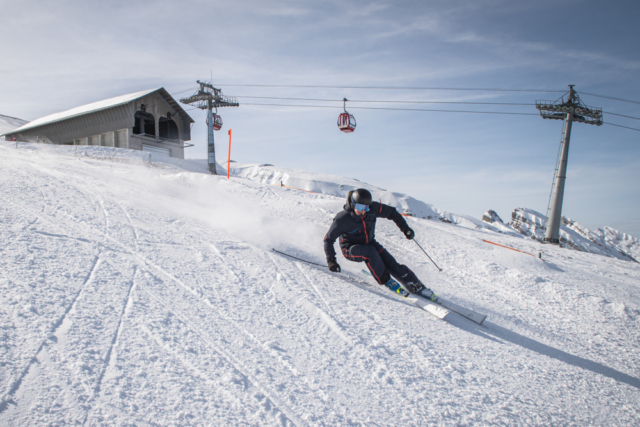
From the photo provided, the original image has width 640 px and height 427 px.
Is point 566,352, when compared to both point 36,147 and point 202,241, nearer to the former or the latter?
point 202,241

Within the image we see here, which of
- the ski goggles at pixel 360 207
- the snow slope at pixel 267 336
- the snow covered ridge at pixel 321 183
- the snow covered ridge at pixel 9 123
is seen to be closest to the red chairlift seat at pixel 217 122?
the snow covered ridge at pixel 321 183

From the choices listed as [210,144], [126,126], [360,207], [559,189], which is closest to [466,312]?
[360,207]

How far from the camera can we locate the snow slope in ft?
7.57

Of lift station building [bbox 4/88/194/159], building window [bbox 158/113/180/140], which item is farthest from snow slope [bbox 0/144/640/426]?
building window [bbox 158/113/180/140]

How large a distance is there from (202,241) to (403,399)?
4.32 metres

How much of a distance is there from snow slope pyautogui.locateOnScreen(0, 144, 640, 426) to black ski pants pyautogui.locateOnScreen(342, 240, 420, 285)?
0.29 meters

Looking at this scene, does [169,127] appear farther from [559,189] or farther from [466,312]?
[466,312]

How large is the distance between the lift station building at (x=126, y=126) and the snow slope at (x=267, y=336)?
20.6 m

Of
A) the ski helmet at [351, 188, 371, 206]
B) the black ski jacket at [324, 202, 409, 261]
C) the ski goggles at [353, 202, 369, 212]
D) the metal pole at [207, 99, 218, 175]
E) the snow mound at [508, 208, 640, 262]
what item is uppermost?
the metal pole at [207, 99, 218, 175]

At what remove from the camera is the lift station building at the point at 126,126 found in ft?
80.6

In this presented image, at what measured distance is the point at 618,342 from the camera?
409cm

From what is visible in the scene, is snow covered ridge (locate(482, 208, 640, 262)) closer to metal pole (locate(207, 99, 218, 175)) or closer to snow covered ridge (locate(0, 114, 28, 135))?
metal pole (locate(207, 99, 218, 175))

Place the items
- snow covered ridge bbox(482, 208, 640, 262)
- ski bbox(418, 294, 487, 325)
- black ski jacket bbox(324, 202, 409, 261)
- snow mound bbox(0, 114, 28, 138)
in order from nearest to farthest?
ski bbox(418, 294, 487, 325), black ski jacket bbox(324, 202, 409, 261), snow mound bbox(0, 114, 28, 138), snow covered ridge bbox(482, 208, 640, 262)

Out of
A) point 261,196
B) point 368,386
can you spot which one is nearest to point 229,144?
point 261,196
